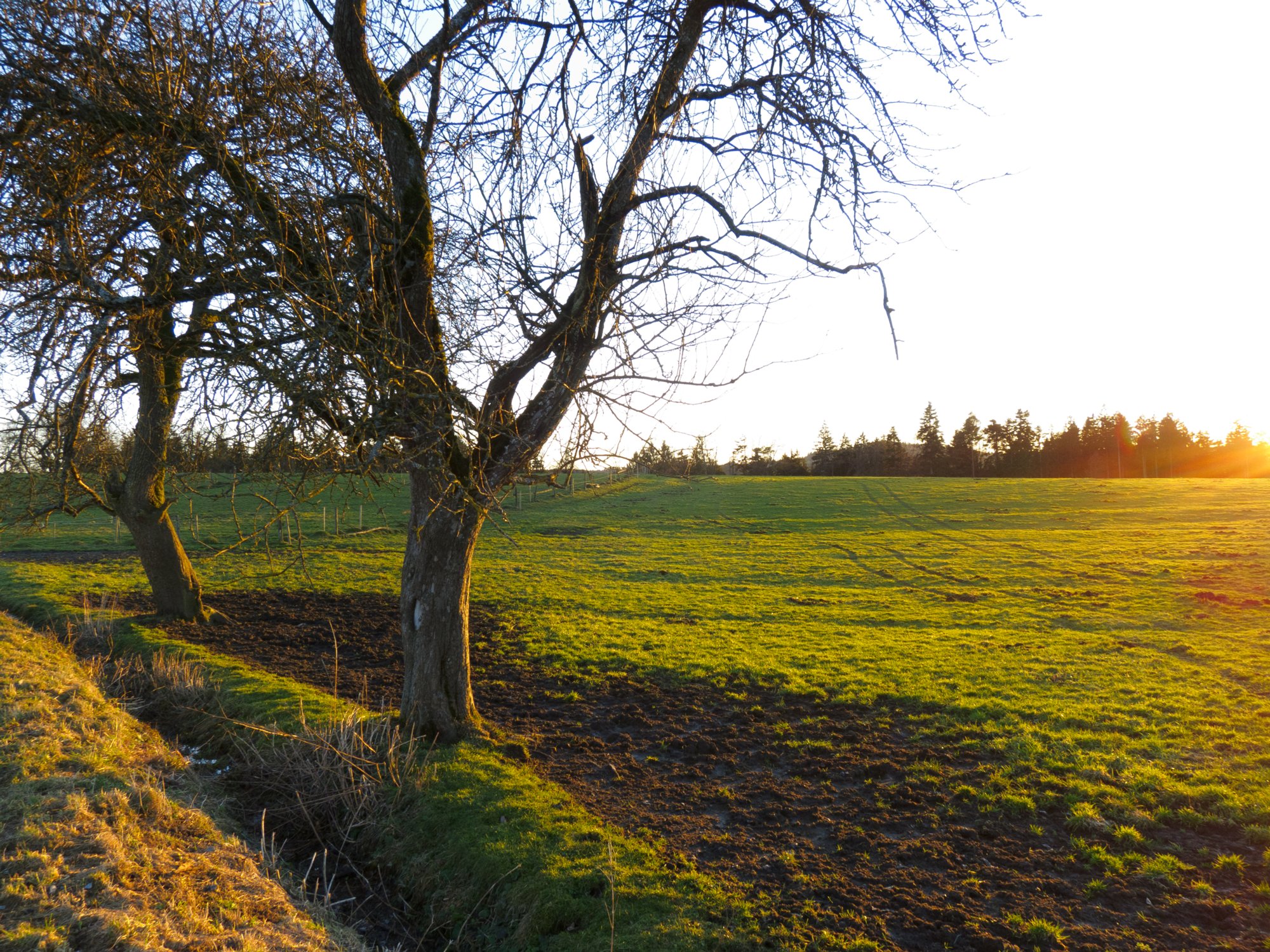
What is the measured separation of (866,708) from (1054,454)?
89576 millimetres

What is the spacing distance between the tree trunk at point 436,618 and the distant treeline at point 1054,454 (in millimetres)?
73132

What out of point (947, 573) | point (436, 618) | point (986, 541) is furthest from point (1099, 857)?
point (986, 541)

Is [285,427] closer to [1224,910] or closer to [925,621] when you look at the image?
[1224,910]

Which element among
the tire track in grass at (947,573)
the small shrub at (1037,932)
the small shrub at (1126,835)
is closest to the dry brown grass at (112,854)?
the small shrub at (1037,932)

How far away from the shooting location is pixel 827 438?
86500 millimetres

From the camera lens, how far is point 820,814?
7211 mm

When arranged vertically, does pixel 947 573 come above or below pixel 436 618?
below

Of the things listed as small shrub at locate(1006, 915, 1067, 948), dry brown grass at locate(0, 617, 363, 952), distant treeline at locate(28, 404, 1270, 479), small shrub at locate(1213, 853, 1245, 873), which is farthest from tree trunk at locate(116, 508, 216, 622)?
distant treeline at locate(28, 404, 1270, 479)

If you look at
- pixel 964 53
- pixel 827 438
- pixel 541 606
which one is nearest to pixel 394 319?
pixel 964 53

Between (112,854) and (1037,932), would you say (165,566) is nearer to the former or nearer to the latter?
(112,854)

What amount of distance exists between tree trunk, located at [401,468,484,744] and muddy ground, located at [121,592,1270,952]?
3.30ft

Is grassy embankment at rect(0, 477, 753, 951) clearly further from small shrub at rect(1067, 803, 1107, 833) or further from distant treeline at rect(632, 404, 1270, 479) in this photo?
distant treeline at rect(632, 404, 1270, 479)

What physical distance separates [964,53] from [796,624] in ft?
43.3

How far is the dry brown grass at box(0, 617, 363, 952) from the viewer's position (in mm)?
4625
